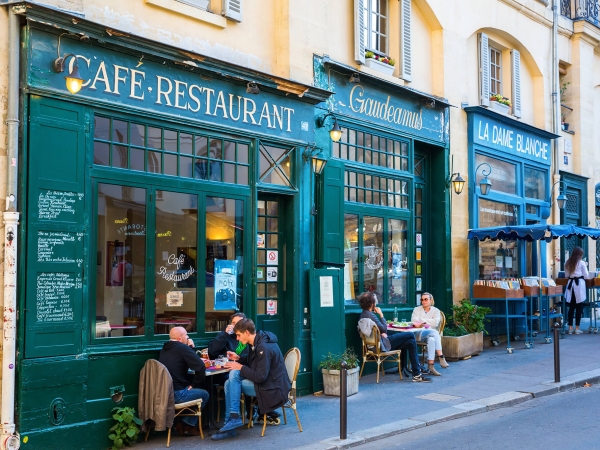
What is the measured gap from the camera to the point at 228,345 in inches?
Answer: 358

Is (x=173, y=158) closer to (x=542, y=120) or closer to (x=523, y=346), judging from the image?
(x=523, y=346)

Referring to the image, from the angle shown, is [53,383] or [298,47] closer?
[53,383]

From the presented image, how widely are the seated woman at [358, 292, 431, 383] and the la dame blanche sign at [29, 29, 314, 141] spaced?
2.69 metres

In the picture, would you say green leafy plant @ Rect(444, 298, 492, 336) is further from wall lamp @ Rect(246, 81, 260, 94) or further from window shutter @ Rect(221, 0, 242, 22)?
window shutter @ Rect(221, 0, 242, 22)

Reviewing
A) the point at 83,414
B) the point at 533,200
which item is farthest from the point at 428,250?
the point at 83,414

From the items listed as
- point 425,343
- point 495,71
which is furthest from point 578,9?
point 425,343

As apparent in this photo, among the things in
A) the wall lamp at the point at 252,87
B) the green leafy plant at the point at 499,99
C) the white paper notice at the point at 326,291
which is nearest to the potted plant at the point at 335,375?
the white paper notice at the point at 326,291

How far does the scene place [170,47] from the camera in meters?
8.81

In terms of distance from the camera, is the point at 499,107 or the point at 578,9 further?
the point at 578,9

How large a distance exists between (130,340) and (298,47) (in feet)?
16.6

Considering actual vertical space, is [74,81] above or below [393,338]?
above

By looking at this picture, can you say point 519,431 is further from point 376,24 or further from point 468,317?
point 376,24

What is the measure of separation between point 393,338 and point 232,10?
552 centimetres

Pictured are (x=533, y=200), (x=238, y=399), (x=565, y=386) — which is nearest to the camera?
(x=238, y=399)
